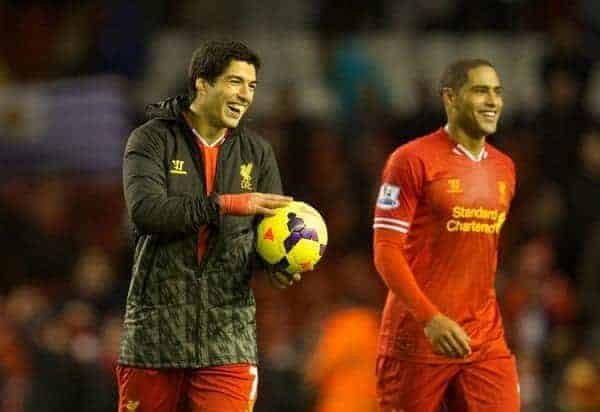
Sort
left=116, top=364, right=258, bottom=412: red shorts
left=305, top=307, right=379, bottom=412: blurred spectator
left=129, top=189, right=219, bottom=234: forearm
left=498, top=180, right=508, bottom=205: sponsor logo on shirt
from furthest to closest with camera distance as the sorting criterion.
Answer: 1. left=305, top=307, right=379, bottom=412: blurred spectator
2. left=498, top=180, right=508, bottom=205: sponsor logo on shirt
3. left=116, top=364, right=258, bottom=412: red shorts
4. left=129, top=189, right=219, bottom=234: forearm

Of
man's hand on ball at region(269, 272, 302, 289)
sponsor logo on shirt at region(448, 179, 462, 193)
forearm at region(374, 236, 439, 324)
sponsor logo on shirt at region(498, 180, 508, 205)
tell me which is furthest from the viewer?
sponsor logo on shirt at region(498, 180, 508, 205)

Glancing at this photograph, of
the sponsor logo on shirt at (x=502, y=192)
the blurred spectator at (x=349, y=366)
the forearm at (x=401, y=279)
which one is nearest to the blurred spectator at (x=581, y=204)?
the blurred spectator at (x=349, y=366)

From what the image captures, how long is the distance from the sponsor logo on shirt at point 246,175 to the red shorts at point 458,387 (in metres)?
1.15

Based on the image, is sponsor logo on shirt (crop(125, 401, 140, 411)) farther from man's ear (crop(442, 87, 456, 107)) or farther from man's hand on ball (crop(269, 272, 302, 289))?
man's ear (crop(442, 87, 456, 107))

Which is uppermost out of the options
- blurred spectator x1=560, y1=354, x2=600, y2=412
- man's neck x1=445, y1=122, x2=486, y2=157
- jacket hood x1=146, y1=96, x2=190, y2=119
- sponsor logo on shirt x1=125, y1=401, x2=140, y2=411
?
jacket hood x1=146, y1=96, x2=190, y2=119

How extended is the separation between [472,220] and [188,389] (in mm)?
1532

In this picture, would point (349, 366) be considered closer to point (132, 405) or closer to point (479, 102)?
point (479, 102)

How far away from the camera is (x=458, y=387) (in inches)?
274

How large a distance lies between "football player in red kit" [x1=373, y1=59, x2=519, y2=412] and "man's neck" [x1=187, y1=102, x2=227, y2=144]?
909 millimetres

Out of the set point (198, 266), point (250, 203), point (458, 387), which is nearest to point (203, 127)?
point (250, 203)

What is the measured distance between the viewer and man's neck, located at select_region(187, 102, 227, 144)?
6531 millimetres

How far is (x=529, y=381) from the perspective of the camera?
33.7 feet

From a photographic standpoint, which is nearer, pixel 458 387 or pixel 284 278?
pixel 284 278

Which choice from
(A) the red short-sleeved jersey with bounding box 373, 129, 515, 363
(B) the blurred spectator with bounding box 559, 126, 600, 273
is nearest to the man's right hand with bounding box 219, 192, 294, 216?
(A) the red short-sleeved jersey with bounding box 373, 129, 515, 363
